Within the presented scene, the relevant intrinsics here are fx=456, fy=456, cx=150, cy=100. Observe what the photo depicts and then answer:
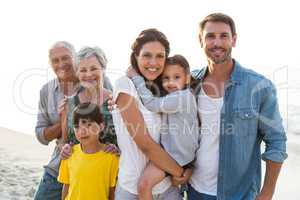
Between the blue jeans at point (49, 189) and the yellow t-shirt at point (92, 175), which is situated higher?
the yellow t-shirt at point (92, 175)

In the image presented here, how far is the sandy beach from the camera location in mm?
7066

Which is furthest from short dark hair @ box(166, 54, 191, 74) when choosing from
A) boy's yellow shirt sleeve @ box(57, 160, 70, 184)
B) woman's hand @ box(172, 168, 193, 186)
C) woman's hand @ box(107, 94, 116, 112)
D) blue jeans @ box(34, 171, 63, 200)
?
blue jeans @ box(34, 171, 63, 200)

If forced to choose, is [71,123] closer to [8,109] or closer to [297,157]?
[297,157]

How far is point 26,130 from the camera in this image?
12695 mm

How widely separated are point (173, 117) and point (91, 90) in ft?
2.80

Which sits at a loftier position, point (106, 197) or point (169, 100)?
point (169, 100)

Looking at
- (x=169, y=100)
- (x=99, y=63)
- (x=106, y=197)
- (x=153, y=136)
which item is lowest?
(x=106, y=197)

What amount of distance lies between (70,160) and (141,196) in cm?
79

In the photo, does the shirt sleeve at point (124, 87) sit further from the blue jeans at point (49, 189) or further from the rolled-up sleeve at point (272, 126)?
the blue jeans at point (49, 189)

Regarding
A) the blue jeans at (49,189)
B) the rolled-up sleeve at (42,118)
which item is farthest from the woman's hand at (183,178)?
the rolled-up sleeve at (42,118)

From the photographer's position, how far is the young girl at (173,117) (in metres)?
3.20

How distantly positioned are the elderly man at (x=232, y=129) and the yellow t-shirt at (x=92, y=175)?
2.16 feet

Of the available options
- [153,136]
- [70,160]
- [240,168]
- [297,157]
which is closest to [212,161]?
[240,168]

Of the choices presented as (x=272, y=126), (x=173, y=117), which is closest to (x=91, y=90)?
(x=173, y=117)
